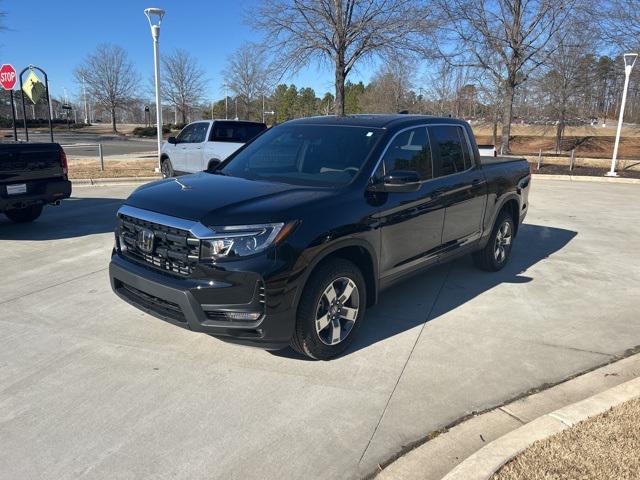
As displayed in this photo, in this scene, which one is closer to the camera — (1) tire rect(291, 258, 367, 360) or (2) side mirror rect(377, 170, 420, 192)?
(1) tire rect(291, 258, 367, 360)

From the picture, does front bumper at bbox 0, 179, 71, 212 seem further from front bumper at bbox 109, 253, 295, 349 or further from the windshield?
front bumper at bbox 109, 253, 295, 349

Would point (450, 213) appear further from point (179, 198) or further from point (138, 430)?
point (138, 430)

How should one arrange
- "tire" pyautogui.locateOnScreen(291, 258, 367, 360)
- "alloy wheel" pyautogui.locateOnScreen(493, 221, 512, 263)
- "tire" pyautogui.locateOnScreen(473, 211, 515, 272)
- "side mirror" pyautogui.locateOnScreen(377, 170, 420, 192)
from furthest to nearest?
"alloy wheel" pyautogui.locateOnScreen(493, 221, 512, 263) → "tire" pyautogui.locateOnScreen(473, 211, 515, 272) → "side mirror" pyautogui.locateOnScreen(377, 170, 420, 192) → "tire" pyautogui.locateOnScreen(291, 258, 367, 360)

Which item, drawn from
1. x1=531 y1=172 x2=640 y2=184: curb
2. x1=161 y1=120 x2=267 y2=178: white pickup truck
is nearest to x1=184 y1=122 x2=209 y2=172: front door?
x1=161 y1=120 x2=267 y2=178: white pickup truck

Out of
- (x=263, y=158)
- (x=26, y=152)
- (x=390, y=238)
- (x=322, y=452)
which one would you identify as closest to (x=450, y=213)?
Answer: (x=390, y=238)

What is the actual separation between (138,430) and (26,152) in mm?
5960

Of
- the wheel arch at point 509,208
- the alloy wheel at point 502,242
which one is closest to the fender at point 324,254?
the wheel arch at point 509,208

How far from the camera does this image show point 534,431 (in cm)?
290

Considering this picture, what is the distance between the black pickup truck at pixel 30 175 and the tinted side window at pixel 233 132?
5.45 meters

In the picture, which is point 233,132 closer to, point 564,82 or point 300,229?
point 300,229

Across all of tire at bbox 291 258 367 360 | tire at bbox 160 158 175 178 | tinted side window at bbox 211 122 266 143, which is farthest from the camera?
tire at bbox 160 158 175 178

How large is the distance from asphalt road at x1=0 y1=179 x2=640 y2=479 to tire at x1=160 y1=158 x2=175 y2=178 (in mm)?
8661

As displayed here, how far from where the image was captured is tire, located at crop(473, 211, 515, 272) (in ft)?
20.0

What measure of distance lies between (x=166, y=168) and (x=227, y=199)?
1216 centimetres
